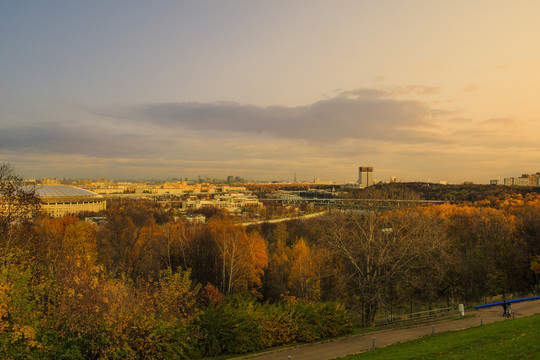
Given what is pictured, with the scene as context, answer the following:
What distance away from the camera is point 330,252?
2550cm

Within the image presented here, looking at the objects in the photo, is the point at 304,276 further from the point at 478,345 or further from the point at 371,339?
the point at 478,345

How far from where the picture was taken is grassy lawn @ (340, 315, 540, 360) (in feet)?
38.9

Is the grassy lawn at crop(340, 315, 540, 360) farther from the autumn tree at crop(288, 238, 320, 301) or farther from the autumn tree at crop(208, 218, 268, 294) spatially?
the autumn tree at crop(208, 218, 268, 294)

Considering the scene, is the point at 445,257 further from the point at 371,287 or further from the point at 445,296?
the point at 445,296

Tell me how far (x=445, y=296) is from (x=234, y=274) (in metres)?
19.4

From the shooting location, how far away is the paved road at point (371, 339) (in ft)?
50.0

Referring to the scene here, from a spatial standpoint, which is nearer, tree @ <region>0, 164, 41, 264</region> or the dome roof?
tree @ <region>0, 164, 41, 264</region>

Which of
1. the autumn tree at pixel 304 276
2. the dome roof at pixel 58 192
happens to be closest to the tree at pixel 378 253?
the autumn tree at pixel 304 276

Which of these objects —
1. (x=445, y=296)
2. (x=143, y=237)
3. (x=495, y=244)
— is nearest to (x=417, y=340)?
(x=445, y=296)

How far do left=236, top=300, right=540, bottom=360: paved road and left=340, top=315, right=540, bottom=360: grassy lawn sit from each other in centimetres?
119

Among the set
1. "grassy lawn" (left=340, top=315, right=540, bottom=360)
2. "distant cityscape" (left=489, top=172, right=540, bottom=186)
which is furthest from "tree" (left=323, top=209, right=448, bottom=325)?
"distant cityscape" (left=489, top=172, right=540, bottom=186)

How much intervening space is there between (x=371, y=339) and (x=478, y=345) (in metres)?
5.21

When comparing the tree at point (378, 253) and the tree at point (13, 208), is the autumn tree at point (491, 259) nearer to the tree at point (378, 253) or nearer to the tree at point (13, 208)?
the tree at point (378, 253)

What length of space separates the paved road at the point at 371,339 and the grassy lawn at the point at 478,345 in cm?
119
